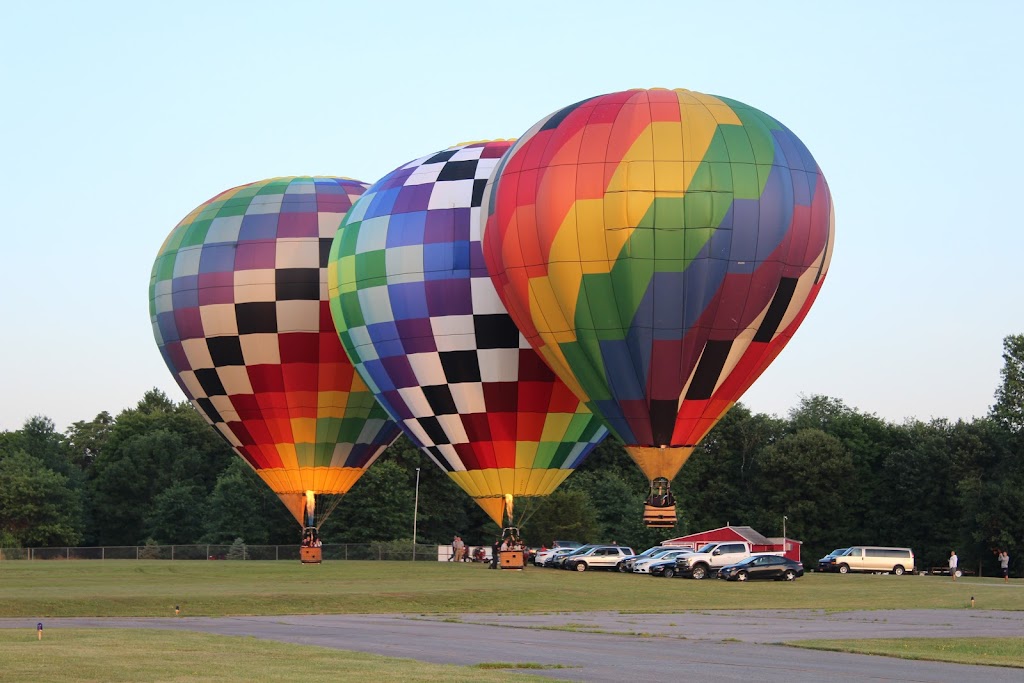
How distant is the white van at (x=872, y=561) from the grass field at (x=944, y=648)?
40.2 m

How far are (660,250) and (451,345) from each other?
8367 millimetres

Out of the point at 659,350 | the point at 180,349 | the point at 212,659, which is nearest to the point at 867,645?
the point at 212,659

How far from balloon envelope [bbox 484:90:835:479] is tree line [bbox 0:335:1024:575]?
40578 mm

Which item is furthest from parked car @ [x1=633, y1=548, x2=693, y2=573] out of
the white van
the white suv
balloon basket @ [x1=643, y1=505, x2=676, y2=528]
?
balloon basket @ [x1=643, y1=505, x2=676, y2=528]

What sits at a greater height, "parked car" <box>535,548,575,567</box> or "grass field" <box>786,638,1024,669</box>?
"parked car" <box>535,548,575,567</box>

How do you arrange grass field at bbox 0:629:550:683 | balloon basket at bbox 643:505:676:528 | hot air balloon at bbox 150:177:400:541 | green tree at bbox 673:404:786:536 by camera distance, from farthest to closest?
1. green tree at bbox 673:404:786:536
2. hot air balloon at bbox 150:177:400:541
3. balloon basket at bbox 643:505:676:528
4. grass field at bbox 0:629:550:683

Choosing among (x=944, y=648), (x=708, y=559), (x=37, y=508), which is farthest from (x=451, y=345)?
(x=37, y=508)

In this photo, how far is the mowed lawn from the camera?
96.5 ft

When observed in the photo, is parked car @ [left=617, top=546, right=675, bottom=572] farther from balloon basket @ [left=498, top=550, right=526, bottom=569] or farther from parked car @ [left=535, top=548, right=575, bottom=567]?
balloon basket @ [left=498, top=550, right=526, bottom=569]

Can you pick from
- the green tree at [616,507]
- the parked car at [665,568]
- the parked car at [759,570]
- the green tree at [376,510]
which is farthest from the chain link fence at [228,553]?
the green tree at [616,507]

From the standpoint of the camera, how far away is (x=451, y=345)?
3916 centimetres

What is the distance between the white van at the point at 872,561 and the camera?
61.8m

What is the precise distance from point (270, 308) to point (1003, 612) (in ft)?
76.7

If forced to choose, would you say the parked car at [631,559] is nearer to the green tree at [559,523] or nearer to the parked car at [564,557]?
the parked car at [564,557]
